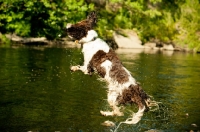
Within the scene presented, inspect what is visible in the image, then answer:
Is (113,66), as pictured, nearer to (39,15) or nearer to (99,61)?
(99,61)

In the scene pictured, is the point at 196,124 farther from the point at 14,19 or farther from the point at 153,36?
the point at 153,36

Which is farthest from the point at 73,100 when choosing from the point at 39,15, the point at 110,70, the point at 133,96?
the point at 39,15

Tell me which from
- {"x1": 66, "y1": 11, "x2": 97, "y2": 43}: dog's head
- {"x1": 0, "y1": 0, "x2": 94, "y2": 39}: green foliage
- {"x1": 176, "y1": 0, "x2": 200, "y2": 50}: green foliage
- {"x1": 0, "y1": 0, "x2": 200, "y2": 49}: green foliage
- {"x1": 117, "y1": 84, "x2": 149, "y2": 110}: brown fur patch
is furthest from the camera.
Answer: {"x1": 176, "y1": 0, "x2": 200, "y2": 50}: green foliage

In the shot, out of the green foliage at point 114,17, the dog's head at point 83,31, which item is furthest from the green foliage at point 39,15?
the dog's head at point 83,31

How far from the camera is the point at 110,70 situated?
25.2ft

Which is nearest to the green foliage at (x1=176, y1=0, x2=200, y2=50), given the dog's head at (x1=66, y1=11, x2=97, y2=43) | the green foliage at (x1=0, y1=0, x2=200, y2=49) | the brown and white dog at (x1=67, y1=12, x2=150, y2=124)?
the green foliage at (x1=0, y1=0, x2=200, y2=49)

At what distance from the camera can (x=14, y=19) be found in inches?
1248

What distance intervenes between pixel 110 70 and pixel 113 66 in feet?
0.36

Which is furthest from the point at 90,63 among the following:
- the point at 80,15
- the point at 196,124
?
the point at 80,15

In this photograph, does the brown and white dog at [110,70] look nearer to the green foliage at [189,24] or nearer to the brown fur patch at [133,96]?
the brown fur patch at [133,96]

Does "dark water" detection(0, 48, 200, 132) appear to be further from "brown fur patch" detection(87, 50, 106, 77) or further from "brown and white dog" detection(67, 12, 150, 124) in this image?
"brown fur patch" detection(87, 50, 106, 77)

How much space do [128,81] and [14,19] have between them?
25956 mm

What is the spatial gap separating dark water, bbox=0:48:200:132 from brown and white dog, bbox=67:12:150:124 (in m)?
0.87

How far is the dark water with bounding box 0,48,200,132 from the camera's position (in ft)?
27.6
